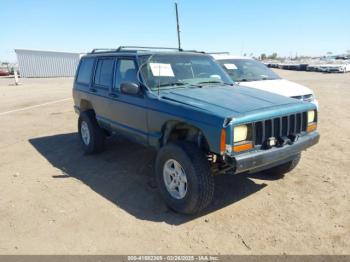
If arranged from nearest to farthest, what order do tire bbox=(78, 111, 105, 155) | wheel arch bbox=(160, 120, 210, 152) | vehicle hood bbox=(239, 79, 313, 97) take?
wheel arch bbox=(160, 120, 210, 152), tire bbox=(78, 111, 105, 155), vehicle hood bbox=(239, 79, 313, 97)

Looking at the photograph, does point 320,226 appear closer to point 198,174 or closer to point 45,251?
point 198,174

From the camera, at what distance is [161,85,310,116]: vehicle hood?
359 cm

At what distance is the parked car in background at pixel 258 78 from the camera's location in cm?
695

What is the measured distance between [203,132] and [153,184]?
1642 millimetres

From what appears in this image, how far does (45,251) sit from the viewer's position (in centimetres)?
320

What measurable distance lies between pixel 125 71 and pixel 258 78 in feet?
13.3

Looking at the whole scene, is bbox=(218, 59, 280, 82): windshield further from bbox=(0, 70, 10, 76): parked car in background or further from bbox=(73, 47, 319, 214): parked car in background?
bbox=(0, 70, 10, 76): parked car in background

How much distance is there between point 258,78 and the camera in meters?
7.78

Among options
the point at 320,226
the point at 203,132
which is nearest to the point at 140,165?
the point at 203,132

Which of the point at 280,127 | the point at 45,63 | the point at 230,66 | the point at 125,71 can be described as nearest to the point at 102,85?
the point at 125,71

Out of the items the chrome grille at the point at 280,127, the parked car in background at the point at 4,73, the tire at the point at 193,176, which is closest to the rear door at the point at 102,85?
the tire at the point at 193,176

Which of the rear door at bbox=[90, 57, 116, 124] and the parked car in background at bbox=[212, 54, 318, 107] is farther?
the parked car in background at bbox=[212, 54, 318, 107]

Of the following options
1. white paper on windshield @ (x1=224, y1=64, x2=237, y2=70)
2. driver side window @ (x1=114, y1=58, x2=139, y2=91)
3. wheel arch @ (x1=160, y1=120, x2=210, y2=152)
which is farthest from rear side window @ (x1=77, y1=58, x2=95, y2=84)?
white paper on windshield @ (x1=224, y1=64, x2=237, y2=70)

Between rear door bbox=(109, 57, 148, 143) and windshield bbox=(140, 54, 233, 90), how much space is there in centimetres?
23
